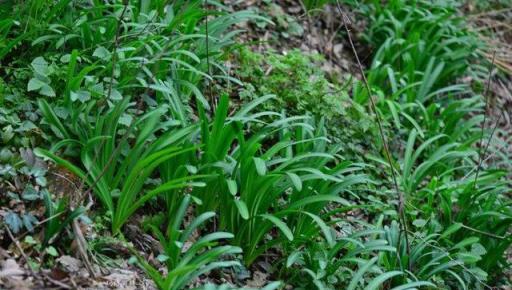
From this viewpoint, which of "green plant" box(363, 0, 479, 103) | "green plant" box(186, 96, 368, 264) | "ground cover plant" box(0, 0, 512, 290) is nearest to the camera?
"ground cover plant" box(0, 0, 512, 290)

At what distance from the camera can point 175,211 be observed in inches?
135

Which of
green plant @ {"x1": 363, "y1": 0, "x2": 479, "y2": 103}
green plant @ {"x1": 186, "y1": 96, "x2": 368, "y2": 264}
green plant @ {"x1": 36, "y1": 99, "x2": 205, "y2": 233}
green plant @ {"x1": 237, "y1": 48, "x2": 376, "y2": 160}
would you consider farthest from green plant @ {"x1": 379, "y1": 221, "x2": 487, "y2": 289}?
green plant @ {"x1": 363, "y1": 0, "x2": 479, "y2": 103}

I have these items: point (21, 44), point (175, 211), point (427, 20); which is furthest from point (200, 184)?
point (427, 20)

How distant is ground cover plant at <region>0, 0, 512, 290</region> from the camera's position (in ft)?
10.1

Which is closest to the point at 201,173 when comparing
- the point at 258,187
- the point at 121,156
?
the point at 258,187

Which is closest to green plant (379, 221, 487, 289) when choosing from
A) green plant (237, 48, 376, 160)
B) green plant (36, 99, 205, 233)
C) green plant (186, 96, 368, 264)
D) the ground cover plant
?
the ground cover plant

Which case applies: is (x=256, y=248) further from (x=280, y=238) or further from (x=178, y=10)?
(x=178, y=10)

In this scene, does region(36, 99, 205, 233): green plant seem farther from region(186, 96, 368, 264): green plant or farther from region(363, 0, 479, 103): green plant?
region(363, 0, 479, 103): green plant

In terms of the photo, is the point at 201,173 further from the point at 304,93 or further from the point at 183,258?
the point at 304,93

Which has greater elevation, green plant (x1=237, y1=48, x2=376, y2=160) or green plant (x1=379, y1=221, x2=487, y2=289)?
green plant (x1=237, y1=48, x2=376, y2=160)

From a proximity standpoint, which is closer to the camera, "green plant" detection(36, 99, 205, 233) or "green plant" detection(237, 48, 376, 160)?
"green plant" detection(36, 99, 205, 233)

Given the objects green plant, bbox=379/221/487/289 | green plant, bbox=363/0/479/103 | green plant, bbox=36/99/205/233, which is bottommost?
green plant, bbox=379/221/487/289

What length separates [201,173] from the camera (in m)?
3.45

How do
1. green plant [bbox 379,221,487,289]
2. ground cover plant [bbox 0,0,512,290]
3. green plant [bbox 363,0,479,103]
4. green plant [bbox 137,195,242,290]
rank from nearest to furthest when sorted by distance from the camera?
green plant [bbox 137,195,242,290]
ground cover plant [bbox 0,0,512,290]
green plant [bbox 379,221,487,289]
green plant [bbox 363,0,479,103]
